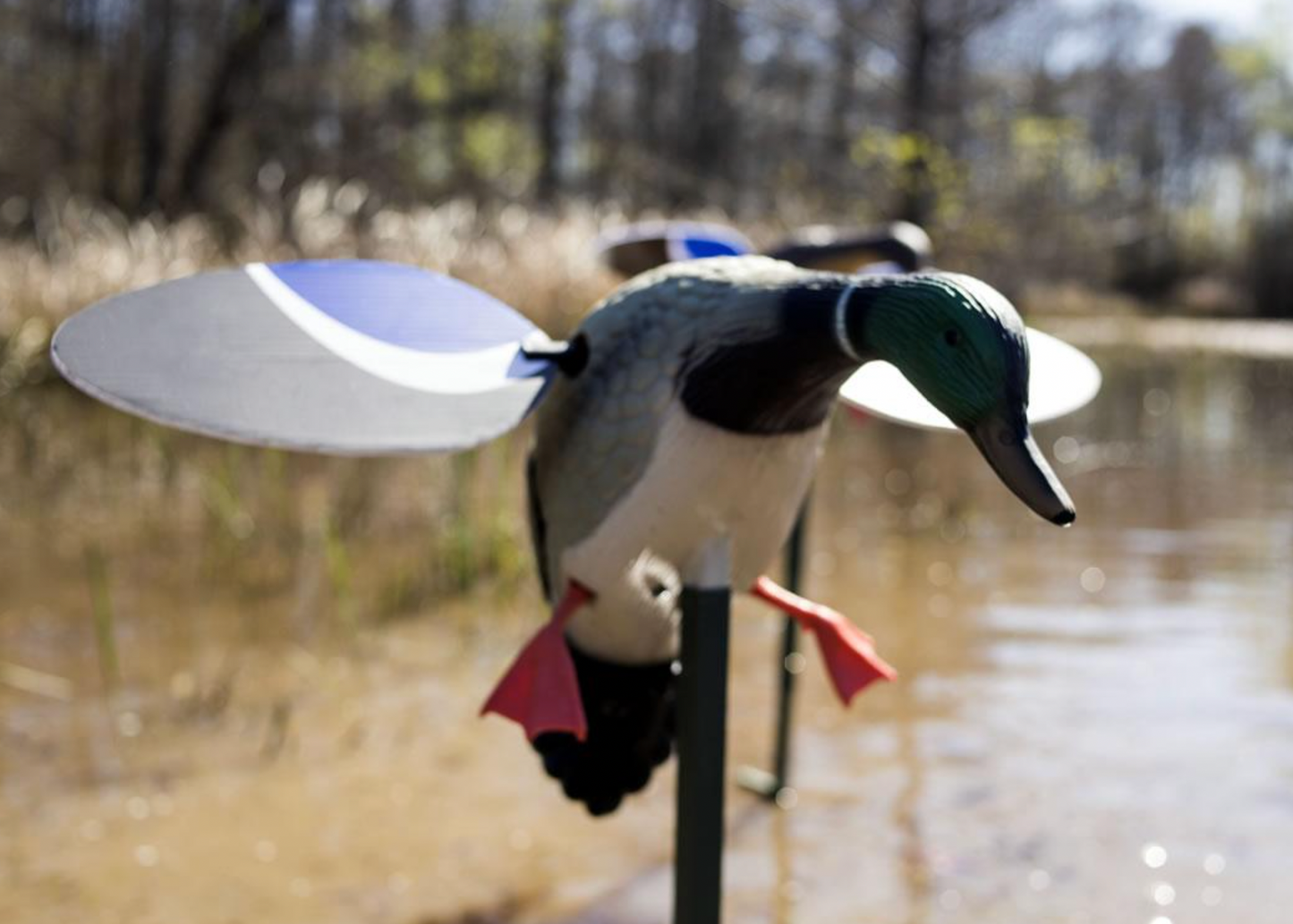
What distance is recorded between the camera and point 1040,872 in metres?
1.90

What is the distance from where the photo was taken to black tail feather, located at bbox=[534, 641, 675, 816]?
3.85 ft

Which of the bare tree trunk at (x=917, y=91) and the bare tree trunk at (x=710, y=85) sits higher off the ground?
the bare tree trunk at (x=710, y=85)

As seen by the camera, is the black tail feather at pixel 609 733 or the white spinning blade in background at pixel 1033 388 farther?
the black tail feather at pixel 609 733

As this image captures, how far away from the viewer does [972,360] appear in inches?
32.5

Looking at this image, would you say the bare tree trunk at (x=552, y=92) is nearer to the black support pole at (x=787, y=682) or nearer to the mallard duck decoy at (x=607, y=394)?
the black support pole at (x=787, y=682)

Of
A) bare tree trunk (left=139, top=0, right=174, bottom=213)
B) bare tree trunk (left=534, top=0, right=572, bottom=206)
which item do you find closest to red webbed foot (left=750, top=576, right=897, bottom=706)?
bare tree trunk (left=139, top=0, right=174, bottom=213)

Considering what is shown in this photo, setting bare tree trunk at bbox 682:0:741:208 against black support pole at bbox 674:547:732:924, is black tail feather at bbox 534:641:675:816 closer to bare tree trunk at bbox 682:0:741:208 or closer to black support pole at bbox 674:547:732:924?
black support pole at bbox 674:547:732:924

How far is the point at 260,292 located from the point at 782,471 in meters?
0.45

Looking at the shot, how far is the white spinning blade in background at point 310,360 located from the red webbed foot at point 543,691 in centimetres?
21

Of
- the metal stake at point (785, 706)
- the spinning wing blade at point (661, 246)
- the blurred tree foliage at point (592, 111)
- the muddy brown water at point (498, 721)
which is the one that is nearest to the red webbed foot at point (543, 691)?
the spinning wing blade at point (661, 246)

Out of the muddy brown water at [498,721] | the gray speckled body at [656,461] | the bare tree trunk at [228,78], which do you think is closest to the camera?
the gray speckled body at [656,461]

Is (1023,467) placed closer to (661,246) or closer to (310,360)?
(310,360)

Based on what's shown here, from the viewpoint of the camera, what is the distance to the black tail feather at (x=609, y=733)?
117 centimetres

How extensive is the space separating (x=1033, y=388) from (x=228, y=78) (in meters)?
9.45
